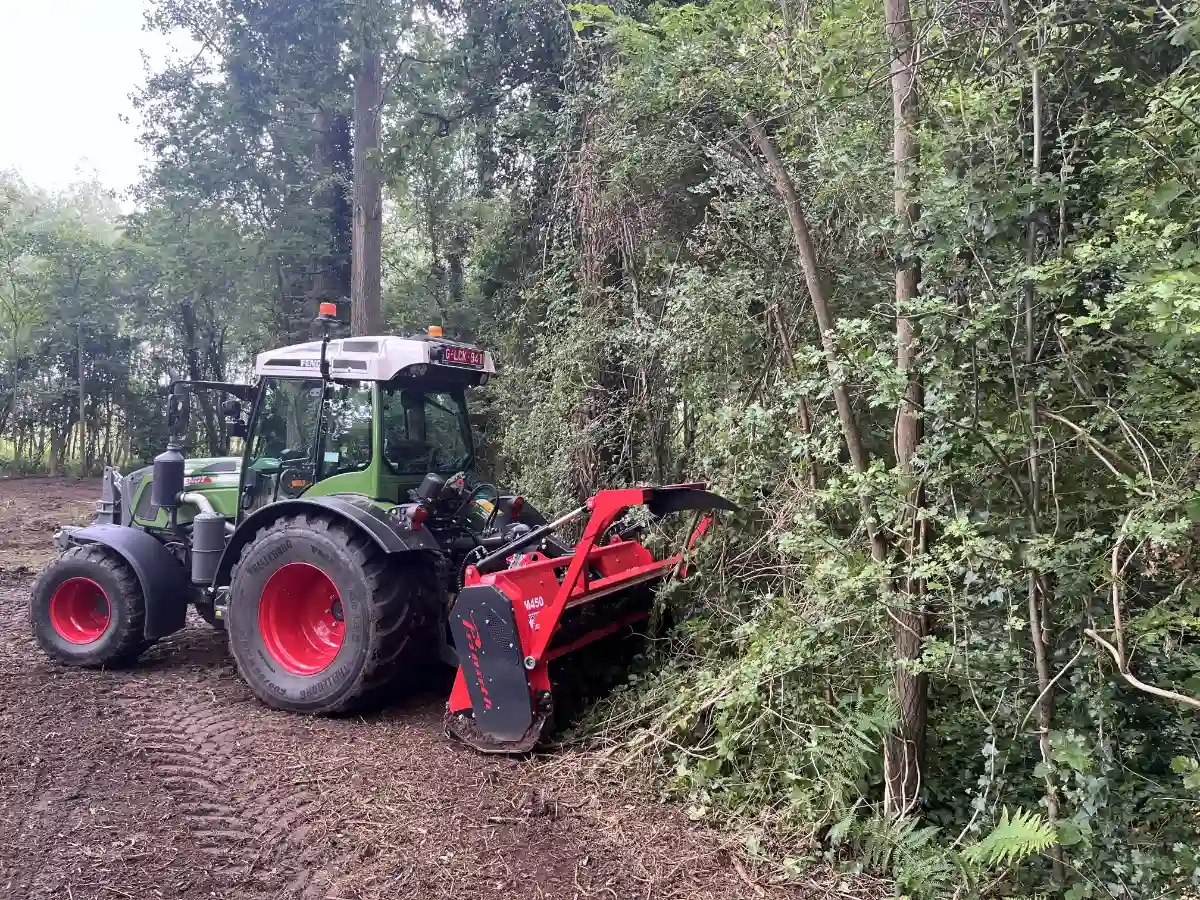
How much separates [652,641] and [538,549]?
81 cm

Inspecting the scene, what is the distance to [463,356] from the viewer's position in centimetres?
480

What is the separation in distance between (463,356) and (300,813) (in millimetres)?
2620

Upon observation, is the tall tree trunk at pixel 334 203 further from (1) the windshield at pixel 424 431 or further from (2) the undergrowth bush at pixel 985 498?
(2) the undergrowth bush at pixel 985 498

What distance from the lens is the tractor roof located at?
459cm

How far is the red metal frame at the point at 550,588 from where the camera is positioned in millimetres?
3689

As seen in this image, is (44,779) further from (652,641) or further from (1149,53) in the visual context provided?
(1149,53)

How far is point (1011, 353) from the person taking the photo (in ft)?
8.32

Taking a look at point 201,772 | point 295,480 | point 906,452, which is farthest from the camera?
point 295,480

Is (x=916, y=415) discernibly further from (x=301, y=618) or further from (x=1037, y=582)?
(x=301, y=618)

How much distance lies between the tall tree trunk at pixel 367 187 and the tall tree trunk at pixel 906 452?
26.8 feet

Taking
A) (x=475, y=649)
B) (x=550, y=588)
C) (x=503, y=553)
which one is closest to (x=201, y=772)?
(x=475, y=649)

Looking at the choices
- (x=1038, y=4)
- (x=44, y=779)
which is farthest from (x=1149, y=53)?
(x=44, y=779)

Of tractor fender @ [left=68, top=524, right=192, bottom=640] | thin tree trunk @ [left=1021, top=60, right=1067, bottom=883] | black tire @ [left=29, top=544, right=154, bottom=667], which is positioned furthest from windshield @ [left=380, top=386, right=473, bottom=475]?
thin tree trunk @ [left=1021, top=60, right=1067, bottom=883]

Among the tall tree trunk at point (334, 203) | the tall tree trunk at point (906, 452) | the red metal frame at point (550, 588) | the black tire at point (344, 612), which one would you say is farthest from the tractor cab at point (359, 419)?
the tall tree trunk at point (334, 203)
